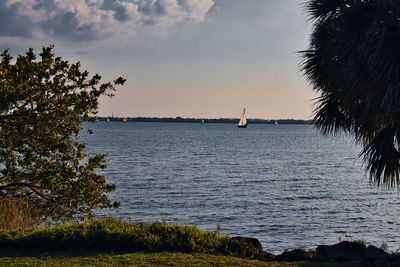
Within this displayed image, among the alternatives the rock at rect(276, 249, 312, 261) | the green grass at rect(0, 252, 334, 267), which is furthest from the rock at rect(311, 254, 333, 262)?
the green grass at rect(0, 252, 334, 267)

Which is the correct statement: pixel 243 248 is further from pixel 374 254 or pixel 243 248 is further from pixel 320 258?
pixel 374 254

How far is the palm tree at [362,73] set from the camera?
30.0 feet

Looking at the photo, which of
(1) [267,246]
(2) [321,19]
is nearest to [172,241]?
(2) [321,19]

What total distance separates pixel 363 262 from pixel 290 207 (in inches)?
784

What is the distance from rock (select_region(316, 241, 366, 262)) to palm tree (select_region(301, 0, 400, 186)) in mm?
1811

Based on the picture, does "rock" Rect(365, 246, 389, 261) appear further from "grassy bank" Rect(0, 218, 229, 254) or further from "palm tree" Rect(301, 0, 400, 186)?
"grassy bank" Rect(0, 218, 229, 254)

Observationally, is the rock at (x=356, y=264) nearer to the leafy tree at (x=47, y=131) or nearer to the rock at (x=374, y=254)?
the rock at (x=374, y=254)

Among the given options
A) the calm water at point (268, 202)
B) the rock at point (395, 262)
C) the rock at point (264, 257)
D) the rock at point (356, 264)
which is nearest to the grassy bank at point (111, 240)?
the rock at point (264, 257)

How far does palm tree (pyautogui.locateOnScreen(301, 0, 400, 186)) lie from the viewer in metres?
9.16

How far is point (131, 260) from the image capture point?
9469 mm

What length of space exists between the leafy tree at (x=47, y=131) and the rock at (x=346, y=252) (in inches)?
237

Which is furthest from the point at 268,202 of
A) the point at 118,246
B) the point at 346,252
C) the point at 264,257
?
the point at 118,246

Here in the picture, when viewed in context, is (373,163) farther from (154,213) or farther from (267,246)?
(154,213)

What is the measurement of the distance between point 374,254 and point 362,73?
4.16 metres
